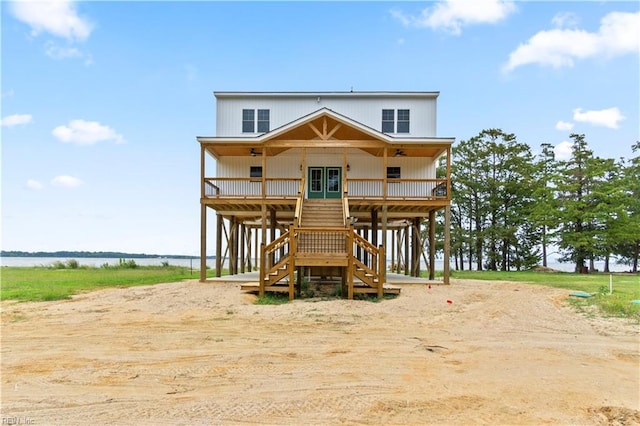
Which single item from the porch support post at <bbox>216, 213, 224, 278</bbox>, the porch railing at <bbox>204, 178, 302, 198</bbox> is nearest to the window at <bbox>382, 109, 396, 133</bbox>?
the porch railing at <bbox>204, 178, 302, 198</bbox>

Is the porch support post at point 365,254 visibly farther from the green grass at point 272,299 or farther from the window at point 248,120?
the window at point 248,120

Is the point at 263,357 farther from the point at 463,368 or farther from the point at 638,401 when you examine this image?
the point at 638,401

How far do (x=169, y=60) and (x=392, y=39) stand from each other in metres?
10.5

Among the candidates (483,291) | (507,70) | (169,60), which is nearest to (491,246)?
(507,70)

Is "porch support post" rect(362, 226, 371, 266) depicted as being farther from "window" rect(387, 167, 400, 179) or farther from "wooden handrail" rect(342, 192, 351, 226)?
"window" rect(387, 167, 400, 179)

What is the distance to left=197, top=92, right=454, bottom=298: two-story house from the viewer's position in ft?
56.9

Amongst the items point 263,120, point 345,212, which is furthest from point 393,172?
point 263,120

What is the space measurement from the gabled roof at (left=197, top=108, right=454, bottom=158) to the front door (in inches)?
81.6

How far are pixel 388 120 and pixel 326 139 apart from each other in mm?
4802

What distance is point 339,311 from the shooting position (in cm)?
1084

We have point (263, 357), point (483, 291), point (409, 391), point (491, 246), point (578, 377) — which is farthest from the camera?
point (491, 246)

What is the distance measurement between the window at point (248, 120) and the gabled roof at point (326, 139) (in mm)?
2495

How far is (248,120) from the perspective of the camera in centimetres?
2097

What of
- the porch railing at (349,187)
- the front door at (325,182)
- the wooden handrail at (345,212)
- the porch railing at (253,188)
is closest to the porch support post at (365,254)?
the wooden handrail at (345,212)
